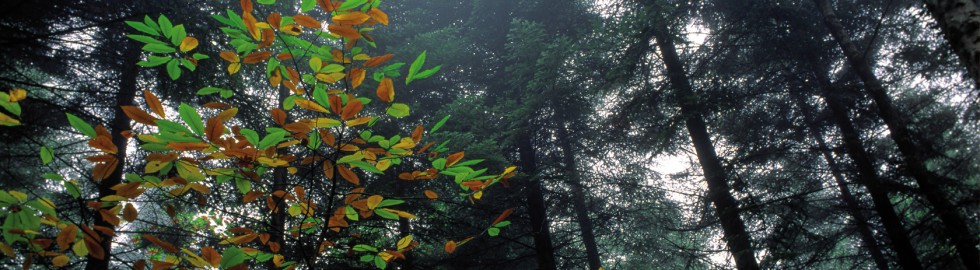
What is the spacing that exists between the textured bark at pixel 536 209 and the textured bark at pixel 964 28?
5.80 meters

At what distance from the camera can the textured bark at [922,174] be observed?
4871mm

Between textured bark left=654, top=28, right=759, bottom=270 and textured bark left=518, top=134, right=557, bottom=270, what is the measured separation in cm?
273

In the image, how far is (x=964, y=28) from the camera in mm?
2006

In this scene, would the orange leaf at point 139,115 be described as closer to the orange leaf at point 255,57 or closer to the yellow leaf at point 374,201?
the orange leaf at point 255,57

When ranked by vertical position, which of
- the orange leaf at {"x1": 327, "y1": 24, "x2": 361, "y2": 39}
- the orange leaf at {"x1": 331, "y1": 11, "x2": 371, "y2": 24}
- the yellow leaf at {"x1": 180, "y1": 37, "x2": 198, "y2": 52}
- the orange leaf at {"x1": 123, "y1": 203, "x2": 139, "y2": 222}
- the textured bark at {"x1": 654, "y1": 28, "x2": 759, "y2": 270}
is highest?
the textured bark at {"x1": 654, "y1": 28, "x2": 759, "y2": 270}

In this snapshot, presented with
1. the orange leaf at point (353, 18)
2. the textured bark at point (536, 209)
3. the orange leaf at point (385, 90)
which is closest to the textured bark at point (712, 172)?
the textured bark at point (536, 209)

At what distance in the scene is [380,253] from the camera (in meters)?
1.60

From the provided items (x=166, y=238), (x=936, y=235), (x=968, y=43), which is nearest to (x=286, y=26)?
(x=968, y=43)

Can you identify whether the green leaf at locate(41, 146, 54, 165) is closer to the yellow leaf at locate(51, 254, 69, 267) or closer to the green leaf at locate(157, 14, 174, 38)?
the yellow leaf at locate(51, 254, 69, 267)

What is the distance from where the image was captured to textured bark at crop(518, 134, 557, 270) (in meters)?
8.42

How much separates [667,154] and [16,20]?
36.3 ft

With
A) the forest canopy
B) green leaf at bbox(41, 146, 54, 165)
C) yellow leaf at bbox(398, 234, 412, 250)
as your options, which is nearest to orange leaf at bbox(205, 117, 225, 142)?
the forest canopy

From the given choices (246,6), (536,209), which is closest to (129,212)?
(246,6)

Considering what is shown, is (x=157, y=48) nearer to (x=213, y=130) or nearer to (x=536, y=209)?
(x=213, y=130)
